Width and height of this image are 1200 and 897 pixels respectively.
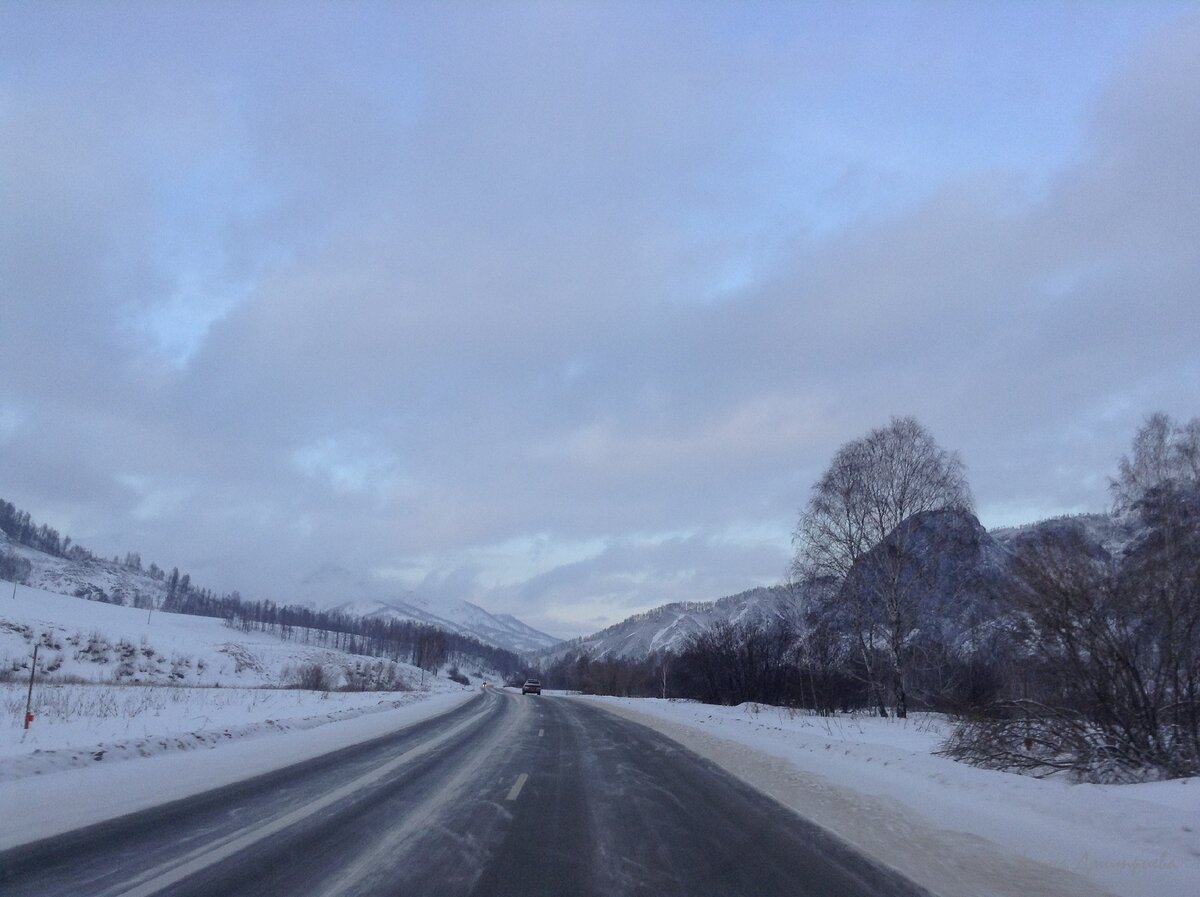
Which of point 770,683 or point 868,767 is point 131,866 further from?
point 770,683

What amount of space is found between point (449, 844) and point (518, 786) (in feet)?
13.2

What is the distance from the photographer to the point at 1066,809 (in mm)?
9039

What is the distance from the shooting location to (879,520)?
31.5 metres

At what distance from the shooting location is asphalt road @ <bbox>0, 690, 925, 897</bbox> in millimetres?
5457

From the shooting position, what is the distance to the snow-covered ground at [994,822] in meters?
6.40

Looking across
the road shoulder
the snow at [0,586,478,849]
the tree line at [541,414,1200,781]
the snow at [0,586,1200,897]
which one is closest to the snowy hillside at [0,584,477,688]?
the snow at [0,586,478,849]

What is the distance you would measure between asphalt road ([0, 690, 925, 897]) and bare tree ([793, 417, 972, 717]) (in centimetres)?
2115

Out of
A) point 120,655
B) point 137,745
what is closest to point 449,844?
point 137,745

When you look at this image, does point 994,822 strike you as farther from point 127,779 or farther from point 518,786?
point 127,779

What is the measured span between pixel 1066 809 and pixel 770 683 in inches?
1241

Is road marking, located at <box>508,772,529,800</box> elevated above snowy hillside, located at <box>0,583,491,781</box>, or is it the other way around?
road marking, located at <box>508,772,529,800</box>

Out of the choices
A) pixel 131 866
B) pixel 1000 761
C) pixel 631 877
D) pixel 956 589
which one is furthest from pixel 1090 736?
pixel 956 589

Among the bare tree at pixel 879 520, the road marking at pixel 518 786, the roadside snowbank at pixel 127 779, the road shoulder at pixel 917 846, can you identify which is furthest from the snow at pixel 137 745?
the bare tree at pixel 879 520

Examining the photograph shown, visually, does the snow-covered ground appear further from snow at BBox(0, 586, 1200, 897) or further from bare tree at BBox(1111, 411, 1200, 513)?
bare tree at BBox(1111, 411, 1200, 513)
